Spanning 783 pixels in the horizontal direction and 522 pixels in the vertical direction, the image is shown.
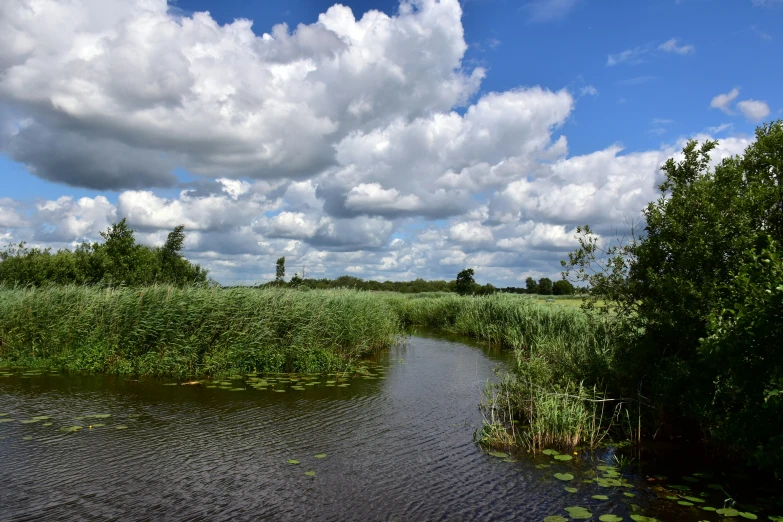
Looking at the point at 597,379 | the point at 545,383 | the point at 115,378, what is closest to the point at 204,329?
the point at 115,378

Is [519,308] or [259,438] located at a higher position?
[519,308]

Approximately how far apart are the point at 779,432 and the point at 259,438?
8530 millimetres

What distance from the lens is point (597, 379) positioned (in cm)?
1105

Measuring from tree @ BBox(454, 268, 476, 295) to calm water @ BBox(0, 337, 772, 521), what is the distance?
31.0 meters

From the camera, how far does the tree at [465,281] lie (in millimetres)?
44531

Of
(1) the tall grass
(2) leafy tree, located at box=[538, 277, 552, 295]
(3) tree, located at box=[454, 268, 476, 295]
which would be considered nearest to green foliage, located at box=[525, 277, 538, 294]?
(2) leafy tree, located at box=[538, 277, 552, 295]

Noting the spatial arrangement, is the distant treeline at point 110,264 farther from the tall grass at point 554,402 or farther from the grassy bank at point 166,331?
the tall grass at point 554,402

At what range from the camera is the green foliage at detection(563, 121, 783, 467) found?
22.2 ft

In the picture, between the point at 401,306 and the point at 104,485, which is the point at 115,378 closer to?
the point at 104,485

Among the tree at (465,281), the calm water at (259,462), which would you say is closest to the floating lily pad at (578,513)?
the calm water at (259,462)

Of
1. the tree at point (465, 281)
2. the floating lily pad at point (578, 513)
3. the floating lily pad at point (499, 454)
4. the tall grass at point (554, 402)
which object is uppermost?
the tree at point (465, 281)

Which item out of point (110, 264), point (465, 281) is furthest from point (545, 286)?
point (110, 264)

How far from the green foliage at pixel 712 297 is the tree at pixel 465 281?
3267 centimetres

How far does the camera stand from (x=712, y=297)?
27.6ft
